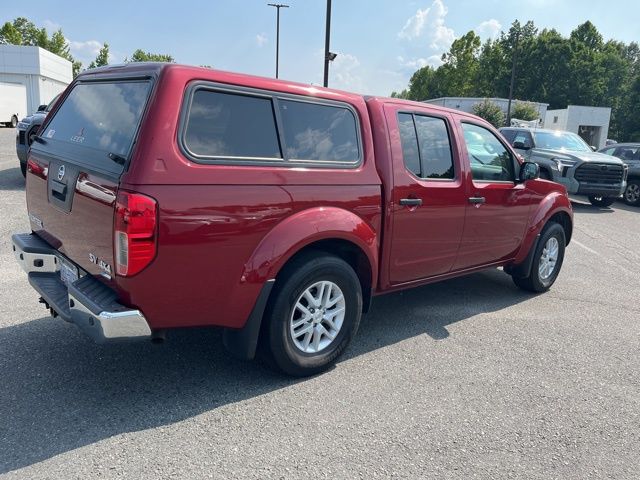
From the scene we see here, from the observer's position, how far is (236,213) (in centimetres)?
305

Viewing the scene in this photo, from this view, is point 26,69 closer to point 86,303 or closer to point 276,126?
point 276,126

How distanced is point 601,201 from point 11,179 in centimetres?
1459

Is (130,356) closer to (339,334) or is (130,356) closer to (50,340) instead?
(50,340)

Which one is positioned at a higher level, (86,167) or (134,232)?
(86,167)

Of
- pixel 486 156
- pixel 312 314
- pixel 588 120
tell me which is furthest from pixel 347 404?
pixel 588 120

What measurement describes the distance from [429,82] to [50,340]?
294ft

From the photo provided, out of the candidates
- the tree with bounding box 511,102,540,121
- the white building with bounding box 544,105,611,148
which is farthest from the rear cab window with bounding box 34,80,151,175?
the tree with bounding box 511,102,540,121

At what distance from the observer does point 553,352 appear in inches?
171

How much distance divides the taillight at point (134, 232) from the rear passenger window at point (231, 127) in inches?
16.5

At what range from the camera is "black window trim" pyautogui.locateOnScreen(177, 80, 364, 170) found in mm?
2949

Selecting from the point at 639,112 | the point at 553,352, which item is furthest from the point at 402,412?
the point at 639,112

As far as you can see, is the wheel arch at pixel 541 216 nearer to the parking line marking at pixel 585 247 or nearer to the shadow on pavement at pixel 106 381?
the shadow on pavement at pixel 106 381

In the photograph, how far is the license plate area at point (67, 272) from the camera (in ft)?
11.0

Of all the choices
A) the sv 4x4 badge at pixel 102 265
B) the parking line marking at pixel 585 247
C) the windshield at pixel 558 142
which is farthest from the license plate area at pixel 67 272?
the windshield at pixel 558 142
